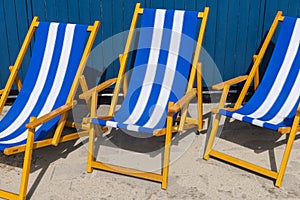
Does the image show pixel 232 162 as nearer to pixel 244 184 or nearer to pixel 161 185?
pixel 244 184

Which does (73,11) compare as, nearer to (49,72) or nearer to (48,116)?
(49,72)

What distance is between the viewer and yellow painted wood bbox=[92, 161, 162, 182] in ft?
10.2

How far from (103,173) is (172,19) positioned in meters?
1.44

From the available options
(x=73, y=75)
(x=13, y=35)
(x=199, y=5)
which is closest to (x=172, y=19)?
(x=199, y=5)

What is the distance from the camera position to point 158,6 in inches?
168

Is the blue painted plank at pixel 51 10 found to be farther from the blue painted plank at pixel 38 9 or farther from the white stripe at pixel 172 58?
the white stripe at pixel 172 58

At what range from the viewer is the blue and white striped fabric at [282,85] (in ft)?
11.3

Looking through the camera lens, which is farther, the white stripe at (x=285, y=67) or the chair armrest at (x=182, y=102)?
the white stripe at (x=285, y=67)

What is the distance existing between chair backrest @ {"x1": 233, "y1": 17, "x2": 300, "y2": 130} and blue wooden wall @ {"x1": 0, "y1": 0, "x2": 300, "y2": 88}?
62 centimetres

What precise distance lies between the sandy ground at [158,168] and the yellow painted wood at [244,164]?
56 millimetres

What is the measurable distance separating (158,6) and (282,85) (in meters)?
1.44

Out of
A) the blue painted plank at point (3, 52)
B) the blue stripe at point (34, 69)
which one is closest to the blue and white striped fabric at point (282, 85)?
the blue stripe at point (34, 69)

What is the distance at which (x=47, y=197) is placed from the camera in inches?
117

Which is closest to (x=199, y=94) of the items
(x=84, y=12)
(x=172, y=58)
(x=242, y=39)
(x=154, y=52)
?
(x=172, y=58)
